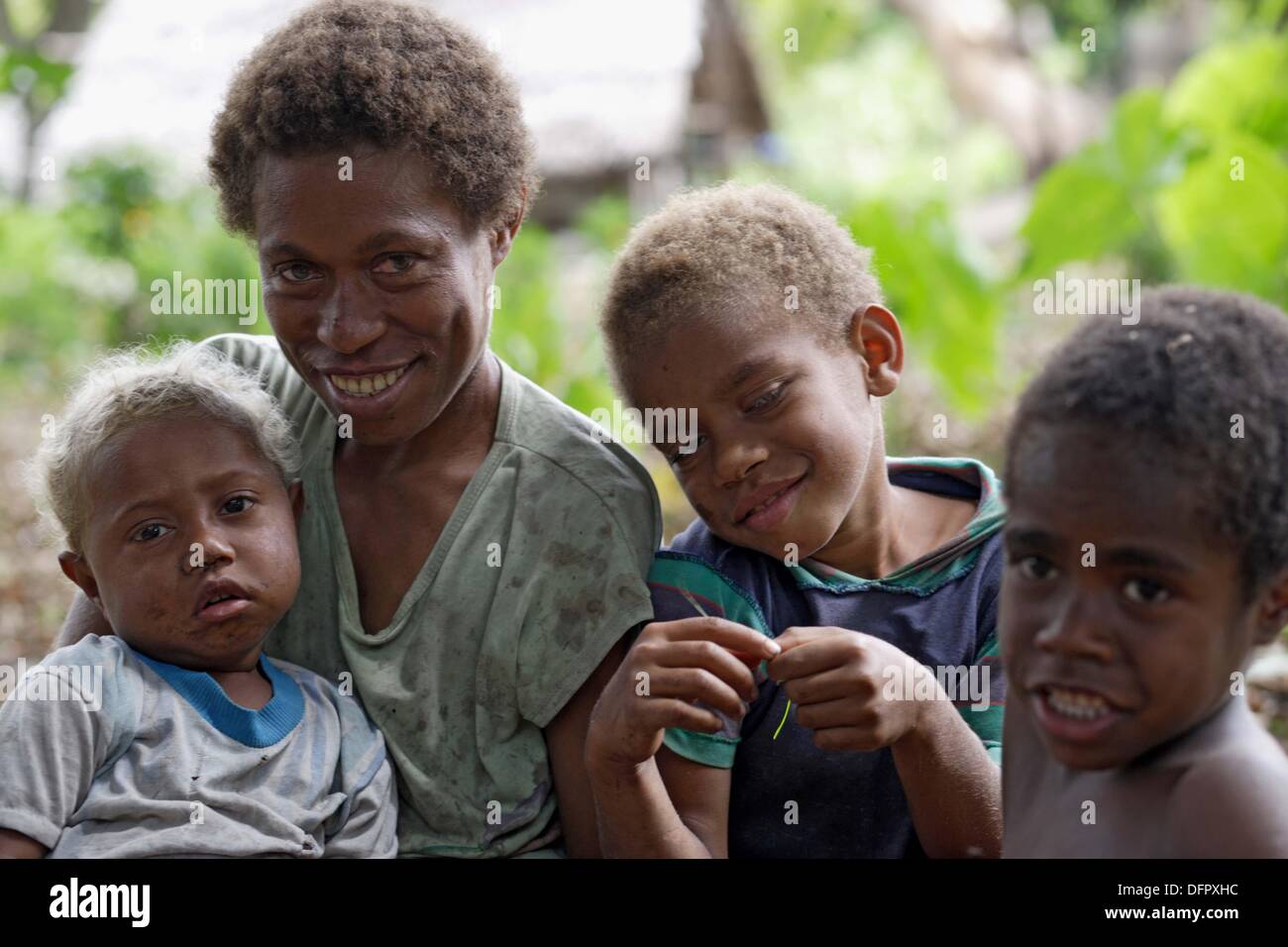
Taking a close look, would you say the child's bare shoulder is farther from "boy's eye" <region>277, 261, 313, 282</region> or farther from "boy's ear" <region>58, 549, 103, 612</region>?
"boy's ear" <region>58, 549, 103, 612</region>

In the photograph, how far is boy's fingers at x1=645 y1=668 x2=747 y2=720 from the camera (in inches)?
74.4

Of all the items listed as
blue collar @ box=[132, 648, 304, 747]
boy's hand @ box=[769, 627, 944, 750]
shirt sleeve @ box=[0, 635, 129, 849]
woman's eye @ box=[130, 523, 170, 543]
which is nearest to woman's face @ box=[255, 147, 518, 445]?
woman's eye @ box=[130, 523, 170, 543]

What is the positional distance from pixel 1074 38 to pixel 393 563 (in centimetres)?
1691

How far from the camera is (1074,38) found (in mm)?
17469

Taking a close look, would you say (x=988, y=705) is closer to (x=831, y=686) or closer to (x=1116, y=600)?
(x=831, y=686)

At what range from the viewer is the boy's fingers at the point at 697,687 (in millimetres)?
1889

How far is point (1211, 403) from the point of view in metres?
1.56

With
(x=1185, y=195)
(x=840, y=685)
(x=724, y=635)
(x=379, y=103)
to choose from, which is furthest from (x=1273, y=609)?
(x=1185, y=195)

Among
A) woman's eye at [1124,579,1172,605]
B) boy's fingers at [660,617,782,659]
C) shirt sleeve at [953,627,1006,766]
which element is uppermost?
woman's eye at [1124,579,1172,605]

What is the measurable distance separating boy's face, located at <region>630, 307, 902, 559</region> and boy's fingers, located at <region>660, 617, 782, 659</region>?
0.32 metres
